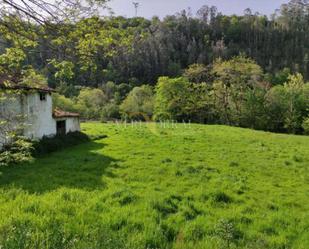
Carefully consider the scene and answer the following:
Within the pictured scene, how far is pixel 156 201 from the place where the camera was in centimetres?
1030

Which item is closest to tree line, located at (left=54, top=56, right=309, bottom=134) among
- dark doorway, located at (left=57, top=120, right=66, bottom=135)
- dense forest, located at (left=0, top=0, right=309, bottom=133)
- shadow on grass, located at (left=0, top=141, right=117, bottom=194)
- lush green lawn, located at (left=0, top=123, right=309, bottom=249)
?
dense forest, located at (left=0, top=0, right=309, bottom=133)

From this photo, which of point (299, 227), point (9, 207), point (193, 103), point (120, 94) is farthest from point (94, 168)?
point (120, 94)

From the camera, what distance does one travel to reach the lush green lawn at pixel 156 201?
7484mm

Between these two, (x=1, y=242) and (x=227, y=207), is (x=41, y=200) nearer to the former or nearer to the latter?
(x=1, y=242)

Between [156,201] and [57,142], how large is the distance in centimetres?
1509

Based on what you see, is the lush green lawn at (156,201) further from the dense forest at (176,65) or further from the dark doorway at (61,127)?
the dark doorway at (61,127)

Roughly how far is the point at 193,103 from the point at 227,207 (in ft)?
162

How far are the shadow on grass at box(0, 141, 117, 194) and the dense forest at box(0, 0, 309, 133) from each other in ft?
14.2

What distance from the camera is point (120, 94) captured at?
100 meters

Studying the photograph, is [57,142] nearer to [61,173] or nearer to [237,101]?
[61,173]

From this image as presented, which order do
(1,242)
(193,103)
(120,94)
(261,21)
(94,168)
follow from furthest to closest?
(261,21)
(120,94)
(193,103)
(94,168)
(1,242)

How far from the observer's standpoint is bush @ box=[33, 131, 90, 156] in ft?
71.1

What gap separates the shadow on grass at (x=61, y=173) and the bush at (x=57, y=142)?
127 cm

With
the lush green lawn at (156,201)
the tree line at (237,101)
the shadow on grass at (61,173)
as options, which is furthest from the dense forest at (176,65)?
the shadow on grass at (61,173)
